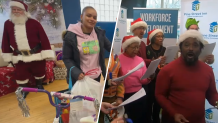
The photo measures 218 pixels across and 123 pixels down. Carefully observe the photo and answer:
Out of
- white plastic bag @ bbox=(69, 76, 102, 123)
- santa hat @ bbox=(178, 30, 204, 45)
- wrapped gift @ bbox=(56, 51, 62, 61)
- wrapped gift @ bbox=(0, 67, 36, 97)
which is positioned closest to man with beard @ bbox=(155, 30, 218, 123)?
santa hat @ bbox=(178, 30, 204, 45)

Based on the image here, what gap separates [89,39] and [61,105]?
291 mm

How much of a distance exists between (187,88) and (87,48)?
281 millimetres

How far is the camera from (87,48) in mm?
439

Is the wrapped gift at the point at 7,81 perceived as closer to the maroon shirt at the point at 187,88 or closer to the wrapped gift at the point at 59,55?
the wrapped gift at the point at 59,55

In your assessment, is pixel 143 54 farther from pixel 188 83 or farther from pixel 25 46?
pixel 25 46

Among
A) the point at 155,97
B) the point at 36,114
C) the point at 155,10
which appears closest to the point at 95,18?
the point at 155,10

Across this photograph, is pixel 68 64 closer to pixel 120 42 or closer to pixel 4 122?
pixel 120 42

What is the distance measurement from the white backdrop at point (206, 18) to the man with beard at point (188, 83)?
1.1 inches

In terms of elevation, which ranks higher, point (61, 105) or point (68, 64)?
point (68, 64)

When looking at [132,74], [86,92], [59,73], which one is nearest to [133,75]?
[132,74]

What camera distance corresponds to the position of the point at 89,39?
0.44 metres

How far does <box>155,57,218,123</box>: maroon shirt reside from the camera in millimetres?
326

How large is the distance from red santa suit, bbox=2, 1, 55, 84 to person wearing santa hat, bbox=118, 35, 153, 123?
298 mm

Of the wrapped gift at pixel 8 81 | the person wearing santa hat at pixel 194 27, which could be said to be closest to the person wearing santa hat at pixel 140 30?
the person wearing santa hat at pixel 194 27
